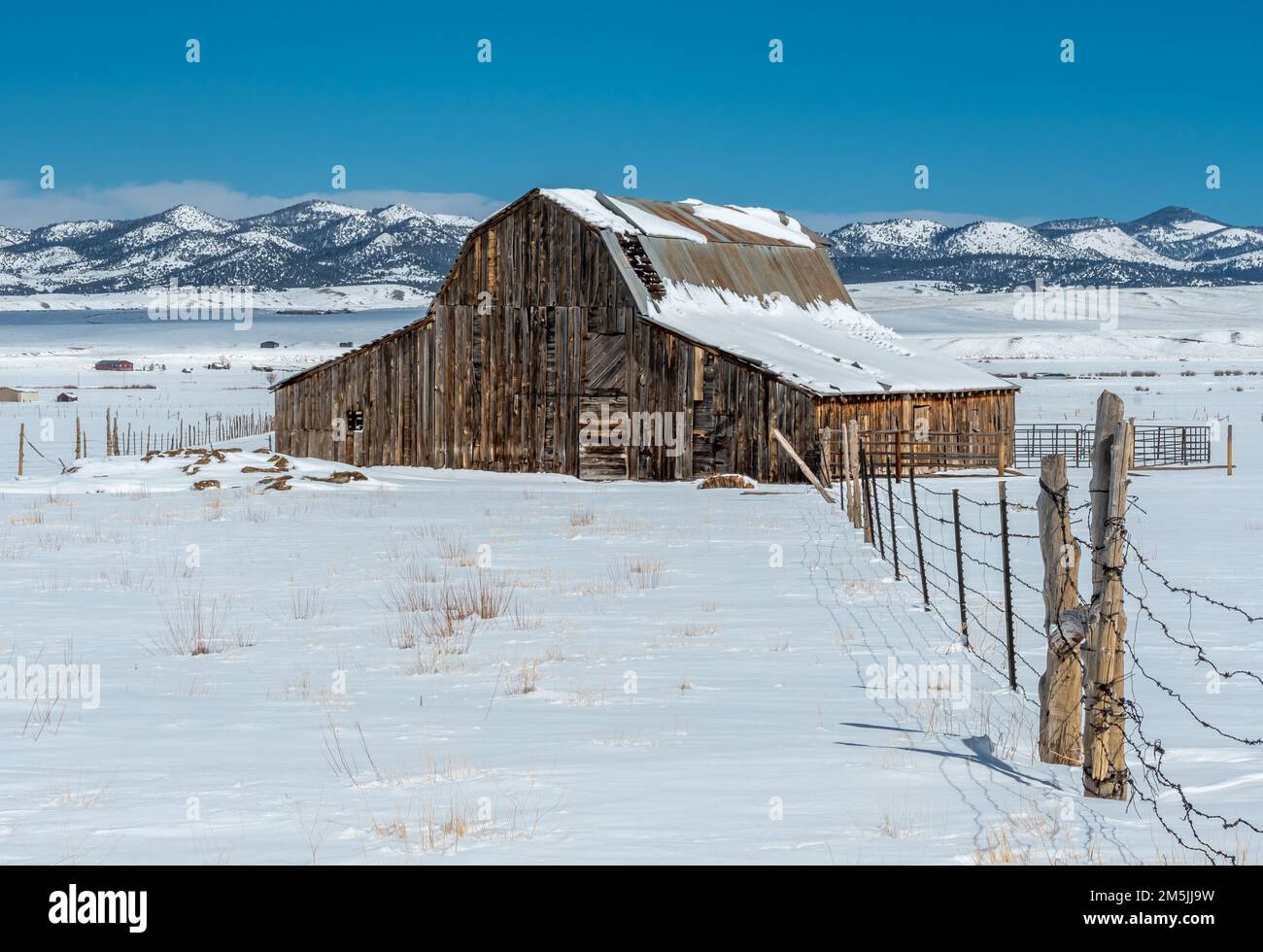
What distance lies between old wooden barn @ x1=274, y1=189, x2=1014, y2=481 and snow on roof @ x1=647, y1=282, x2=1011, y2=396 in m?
0.11

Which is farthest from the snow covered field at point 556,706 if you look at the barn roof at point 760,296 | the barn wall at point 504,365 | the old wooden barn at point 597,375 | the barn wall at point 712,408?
the barn roof at point 760,296

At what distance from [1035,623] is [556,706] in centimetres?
575

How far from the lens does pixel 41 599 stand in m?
15.9

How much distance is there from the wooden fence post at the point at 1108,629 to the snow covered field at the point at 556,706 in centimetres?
27

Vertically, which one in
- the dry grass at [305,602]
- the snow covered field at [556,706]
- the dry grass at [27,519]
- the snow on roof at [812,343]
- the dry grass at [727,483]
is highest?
the snow on roof at [812,343]

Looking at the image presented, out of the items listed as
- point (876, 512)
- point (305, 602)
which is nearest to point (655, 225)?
point (876, 512)

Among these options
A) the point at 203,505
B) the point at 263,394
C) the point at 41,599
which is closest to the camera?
the point at 41,599

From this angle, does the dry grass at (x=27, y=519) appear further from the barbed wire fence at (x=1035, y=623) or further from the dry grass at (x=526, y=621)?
the barbed wire fence at (x=1035, y=623)

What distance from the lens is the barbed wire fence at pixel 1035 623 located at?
7273 millimetres

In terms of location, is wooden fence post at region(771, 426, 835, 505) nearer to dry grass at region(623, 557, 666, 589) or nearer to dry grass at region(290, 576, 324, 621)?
dry grass at region(623, 557, 666, 589)

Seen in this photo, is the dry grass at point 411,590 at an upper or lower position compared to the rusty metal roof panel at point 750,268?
lower
